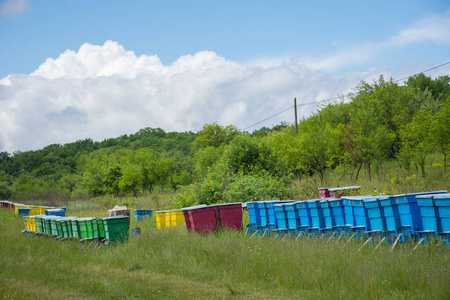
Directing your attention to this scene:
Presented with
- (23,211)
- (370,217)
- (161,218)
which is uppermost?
(23,211)

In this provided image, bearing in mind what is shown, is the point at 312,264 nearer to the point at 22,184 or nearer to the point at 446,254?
the point at 446,254

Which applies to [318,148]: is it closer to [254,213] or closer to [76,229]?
[254,213]

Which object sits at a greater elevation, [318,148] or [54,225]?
[318,148]

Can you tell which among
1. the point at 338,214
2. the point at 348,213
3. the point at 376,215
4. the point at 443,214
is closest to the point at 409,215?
the point at 376,215

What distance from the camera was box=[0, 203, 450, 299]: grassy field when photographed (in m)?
6.30

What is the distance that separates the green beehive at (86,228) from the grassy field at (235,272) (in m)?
2.30

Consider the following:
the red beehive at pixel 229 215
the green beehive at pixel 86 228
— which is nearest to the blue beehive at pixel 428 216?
the red beehive at pixel 229 215

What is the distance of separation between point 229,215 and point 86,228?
5.14 meters

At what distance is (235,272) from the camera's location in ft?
26.7

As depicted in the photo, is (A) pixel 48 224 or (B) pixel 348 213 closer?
(B) pixel 348 213

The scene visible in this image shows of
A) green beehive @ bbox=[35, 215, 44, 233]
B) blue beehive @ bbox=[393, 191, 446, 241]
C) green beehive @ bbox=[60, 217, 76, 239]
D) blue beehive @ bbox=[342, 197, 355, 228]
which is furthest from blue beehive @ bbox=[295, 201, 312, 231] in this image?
green beehive @ bbox=[35, 215, 44, 233]

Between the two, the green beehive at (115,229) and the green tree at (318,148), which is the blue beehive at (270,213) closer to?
the green beehive at (115,229)

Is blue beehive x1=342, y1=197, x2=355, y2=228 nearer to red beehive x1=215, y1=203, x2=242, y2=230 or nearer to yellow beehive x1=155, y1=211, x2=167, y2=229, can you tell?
red beehive x1=215, y1=203, x2=242, y2=230

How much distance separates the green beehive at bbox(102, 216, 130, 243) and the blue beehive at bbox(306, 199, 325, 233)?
5939 millimetres
